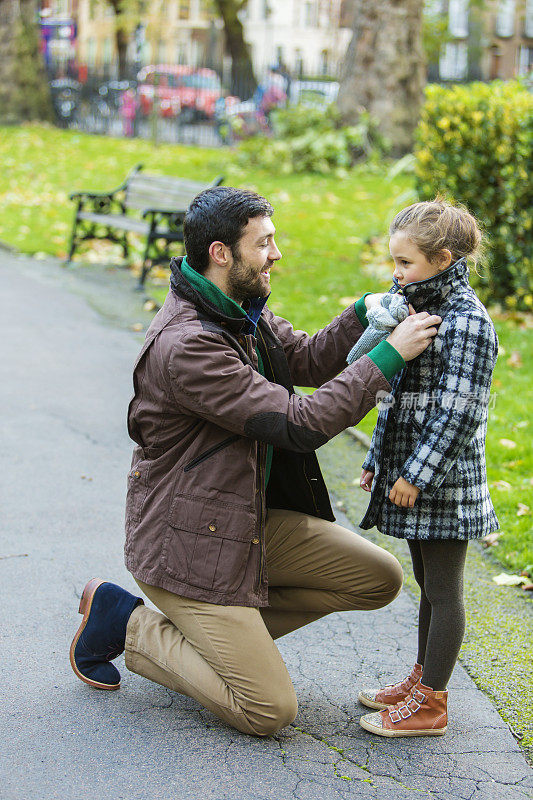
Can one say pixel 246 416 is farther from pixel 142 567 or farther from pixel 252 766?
pixel 252 766

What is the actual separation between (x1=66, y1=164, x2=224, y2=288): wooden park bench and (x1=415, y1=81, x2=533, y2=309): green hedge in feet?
7.00

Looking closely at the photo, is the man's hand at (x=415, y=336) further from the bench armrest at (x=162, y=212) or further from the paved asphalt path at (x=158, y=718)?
the bench armrest at (x=162, y=212)

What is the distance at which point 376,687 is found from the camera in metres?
3.30

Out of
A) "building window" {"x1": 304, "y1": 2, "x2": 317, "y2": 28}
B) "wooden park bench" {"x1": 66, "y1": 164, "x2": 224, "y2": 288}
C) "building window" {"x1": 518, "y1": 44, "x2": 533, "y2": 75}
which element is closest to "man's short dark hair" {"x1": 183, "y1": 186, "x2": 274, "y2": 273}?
"wooden park bench" {"x1": 66, "y1": 164, "x2": 224, "y2": 288}

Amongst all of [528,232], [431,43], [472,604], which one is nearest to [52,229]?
[528,232]

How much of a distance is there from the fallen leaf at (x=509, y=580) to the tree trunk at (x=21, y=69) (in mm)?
22090

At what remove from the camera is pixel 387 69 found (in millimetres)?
16391

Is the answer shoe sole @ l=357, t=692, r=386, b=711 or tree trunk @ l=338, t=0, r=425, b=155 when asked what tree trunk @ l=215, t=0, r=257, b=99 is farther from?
shoe sole @ l=357, t=692, r=386, b=711

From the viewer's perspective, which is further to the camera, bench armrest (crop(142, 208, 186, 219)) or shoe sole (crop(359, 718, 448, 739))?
bench armrest (crop(142, 208, 186, 219))

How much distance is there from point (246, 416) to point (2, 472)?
2.61 m

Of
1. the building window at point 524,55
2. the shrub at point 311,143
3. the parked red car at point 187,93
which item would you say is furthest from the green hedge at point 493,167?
the building window at point 524,55

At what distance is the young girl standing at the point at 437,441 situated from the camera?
109 inches

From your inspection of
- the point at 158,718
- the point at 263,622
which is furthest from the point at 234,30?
the point at 158,718

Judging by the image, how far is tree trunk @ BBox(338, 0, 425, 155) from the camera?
16.0m
